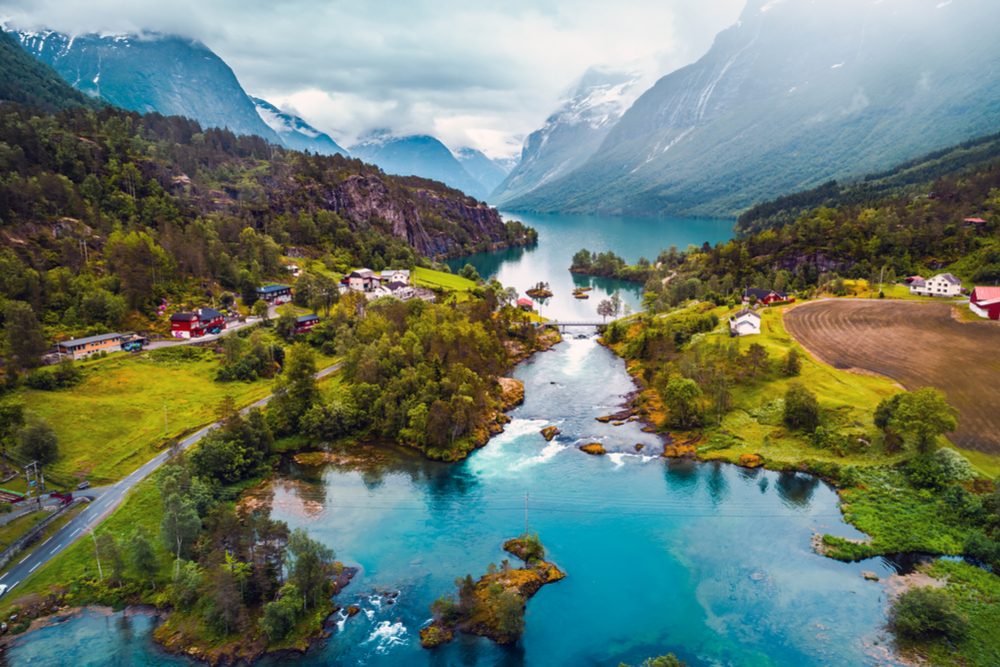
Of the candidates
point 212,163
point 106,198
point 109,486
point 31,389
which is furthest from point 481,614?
point 212,163

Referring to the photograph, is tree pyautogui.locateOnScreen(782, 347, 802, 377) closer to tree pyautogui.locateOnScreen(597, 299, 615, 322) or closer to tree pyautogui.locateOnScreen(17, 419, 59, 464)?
tree pyautogui.locateOnScreen(597, 299, 615, 322)

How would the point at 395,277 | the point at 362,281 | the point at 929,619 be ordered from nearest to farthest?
the point at 929,619 → the point at 362,281 → the point at 395,277

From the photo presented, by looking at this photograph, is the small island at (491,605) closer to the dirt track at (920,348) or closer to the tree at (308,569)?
the tree at (308,569)

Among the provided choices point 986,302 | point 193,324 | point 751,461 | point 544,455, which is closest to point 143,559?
point 544,455

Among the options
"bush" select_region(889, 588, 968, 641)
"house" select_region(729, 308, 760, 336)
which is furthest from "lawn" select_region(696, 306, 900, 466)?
"bush" select_region(889, 588, 968, 641)

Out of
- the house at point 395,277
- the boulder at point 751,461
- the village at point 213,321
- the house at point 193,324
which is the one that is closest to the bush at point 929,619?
the boulder at point 751,461

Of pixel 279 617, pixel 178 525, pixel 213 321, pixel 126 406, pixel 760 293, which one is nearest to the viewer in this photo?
pixel 279 617

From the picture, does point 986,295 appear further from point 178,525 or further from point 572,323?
point 178,525

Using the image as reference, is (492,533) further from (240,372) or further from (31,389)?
(31,389)
